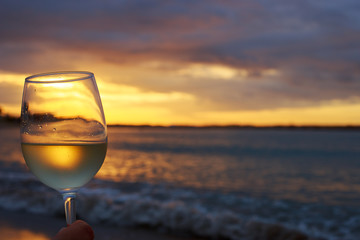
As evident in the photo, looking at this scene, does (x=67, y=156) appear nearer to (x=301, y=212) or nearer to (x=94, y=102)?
(x=94, y=102)

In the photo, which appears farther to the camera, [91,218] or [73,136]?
[91,218]

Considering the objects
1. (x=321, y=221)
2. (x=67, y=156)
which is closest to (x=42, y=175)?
(x=67, y=156)

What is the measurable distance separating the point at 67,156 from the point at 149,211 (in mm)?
5324

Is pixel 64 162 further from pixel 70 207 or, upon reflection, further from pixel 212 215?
pixel 212 215

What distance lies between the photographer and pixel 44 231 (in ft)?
16.4

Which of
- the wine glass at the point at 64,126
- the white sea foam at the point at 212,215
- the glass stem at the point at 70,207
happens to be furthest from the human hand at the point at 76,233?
the white sea foam at the point at 212,215

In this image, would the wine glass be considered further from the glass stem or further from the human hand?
the human hand

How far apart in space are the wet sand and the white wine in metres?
4.08

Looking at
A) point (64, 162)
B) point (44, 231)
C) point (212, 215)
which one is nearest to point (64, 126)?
point (64, 162)

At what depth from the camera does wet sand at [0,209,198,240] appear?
15.5 feet

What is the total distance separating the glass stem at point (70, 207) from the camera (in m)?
0.90

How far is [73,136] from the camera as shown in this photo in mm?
1004

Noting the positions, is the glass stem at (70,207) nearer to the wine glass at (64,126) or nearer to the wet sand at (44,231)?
the wine glass at (64,126)

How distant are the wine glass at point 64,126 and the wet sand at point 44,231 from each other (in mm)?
4103
